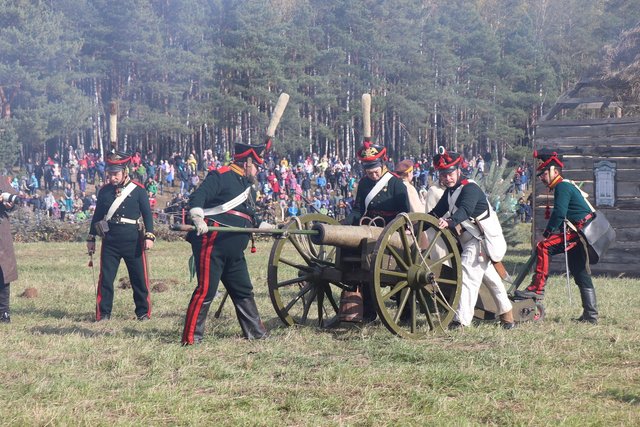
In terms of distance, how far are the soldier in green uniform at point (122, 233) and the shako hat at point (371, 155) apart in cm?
242

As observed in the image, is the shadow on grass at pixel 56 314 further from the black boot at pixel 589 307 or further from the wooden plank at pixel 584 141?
the wooden plank at pixel 584 141

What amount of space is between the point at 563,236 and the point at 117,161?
14.7 ft

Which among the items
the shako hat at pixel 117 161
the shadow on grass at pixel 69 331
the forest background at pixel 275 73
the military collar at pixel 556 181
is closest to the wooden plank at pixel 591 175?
the military collar at pixel 556 181

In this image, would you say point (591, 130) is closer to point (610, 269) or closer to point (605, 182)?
point (605, 182)

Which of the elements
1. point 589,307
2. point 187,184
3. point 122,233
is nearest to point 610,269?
point 589,307

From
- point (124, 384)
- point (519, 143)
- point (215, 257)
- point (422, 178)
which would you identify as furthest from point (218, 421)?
point (519, 143)

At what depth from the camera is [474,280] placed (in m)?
8.83

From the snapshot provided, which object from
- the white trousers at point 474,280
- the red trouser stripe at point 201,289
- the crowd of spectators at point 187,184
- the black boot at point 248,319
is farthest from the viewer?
the crowd of spectators at point 187,184

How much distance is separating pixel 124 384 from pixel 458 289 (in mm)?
3377

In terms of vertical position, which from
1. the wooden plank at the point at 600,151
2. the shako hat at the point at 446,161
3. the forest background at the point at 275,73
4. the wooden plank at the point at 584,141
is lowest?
the shako hat at the point at 446,161

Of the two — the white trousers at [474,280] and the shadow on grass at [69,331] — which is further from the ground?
the white trousers at [474,280]

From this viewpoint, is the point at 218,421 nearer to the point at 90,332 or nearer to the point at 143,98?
the point at 90,332

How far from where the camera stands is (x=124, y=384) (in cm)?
647

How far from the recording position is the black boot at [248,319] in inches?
325
